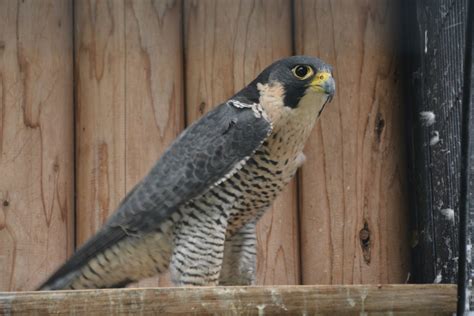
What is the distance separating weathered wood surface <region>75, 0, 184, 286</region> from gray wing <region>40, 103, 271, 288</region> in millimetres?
478

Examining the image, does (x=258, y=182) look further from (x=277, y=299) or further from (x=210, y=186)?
(x=277, y=299)

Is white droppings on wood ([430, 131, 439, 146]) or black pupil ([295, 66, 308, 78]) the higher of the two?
black pupil ([295, 66, 308, 78])

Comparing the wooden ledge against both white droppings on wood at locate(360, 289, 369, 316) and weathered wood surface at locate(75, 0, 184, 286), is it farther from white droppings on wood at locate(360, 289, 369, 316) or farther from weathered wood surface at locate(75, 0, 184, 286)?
weathered wood surface at locate(75, 0, 184, 286)

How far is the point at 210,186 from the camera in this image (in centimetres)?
330

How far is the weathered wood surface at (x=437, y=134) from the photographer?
331 centimetres

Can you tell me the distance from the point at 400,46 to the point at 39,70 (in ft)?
4.71

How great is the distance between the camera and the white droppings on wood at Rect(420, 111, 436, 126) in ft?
11.8

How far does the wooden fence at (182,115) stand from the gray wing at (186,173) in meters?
0.49

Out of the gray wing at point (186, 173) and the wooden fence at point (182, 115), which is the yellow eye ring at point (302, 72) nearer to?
the gray wing at point (186, 173)

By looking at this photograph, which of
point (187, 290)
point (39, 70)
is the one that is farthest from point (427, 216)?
point (39, 70)

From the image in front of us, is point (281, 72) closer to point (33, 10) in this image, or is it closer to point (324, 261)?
point (324, 261)

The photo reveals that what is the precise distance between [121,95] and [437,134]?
1258 mm

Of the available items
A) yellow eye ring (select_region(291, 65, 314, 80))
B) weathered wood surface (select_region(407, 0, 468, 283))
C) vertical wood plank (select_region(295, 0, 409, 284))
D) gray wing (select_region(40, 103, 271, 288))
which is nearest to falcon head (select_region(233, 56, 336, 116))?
yellow eye ring (select_region(291, 65, 314, 80))

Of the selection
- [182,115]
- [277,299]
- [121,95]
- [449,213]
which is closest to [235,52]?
[182,115]
